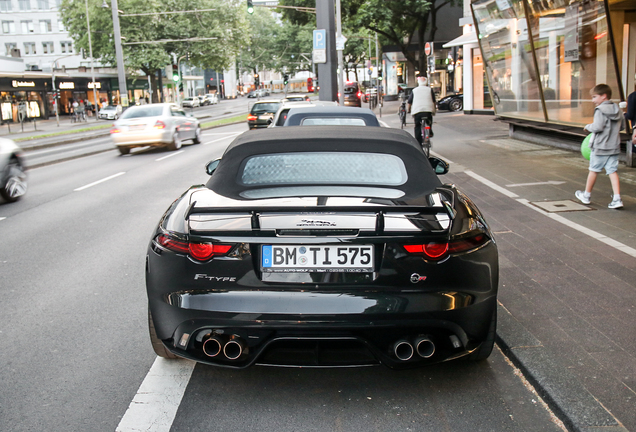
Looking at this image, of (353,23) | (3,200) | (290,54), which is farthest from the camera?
(290,54)

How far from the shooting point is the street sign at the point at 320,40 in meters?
25.5

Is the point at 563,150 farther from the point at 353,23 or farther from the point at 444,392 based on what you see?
the point at 353,23

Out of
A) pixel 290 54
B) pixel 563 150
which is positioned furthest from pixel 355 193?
pixel 290 54

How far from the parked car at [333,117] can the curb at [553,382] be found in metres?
4.54

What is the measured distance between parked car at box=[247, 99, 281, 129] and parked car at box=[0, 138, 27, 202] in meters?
16.9

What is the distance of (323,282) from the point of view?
316cm

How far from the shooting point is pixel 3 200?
11406 millimetres

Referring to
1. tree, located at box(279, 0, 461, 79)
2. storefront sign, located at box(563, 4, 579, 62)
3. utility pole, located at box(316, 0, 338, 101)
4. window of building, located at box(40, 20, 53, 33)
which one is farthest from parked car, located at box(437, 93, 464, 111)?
window of building, located at box(40, 20, 53, 33)

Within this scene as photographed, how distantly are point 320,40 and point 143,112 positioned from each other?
27.1 feet

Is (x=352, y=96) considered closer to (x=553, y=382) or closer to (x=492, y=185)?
(x=492, y=185)

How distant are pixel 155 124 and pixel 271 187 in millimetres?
17291

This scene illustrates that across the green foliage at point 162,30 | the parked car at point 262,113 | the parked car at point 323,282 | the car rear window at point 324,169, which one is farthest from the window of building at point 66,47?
the parked car at point 323,282

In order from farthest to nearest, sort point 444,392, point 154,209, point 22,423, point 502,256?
point 154,209 < point 502,256 < point 444,392 < point 22,423

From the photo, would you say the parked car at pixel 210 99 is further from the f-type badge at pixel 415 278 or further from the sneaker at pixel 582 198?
the f-type badge at pixel 415 278
